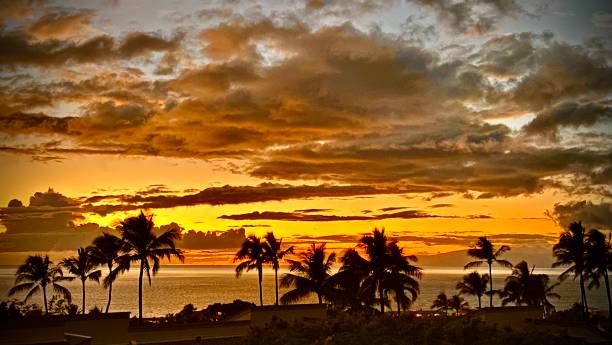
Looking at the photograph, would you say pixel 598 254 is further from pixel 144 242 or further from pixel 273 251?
pixel 144 242

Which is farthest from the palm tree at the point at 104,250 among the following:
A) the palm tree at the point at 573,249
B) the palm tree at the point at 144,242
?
the palm tree at the point at 573,249

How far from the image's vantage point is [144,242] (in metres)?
37.8

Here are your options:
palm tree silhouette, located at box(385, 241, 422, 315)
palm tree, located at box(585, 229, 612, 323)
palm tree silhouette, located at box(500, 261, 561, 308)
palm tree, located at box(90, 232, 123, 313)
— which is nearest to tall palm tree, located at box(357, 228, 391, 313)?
palm tree silhouette, located at box(385, 241, 422, 315)

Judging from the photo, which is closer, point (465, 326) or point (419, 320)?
point (465, 326)

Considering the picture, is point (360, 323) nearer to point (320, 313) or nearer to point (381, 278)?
point (320, 313)

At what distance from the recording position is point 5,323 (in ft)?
66.1

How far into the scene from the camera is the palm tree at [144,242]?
37.3 m

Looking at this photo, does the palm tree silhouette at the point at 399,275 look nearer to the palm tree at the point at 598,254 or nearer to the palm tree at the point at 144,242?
the palm tree at the point at 144,242

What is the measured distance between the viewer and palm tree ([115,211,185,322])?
3731cm

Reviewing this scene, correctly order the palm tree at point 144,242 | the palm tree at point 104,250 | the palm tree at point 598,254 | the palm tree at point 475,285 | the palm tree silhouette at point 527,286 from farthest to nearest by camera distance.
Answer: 1. the palm tree at point 475,285
2. the palm tree silhouette at point 527,286
3. the palm tree at point 598,254
4. the palm tree at point 104,250
5. the palm tree at point 144,242

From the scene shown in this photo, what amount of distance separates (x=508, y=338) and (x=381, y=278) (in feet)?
89.3

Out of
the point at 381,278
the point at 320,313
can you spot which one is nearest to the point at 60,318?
the point at 320,313

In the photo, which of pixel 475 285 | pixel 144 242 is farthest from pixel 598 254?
pixel 144 242

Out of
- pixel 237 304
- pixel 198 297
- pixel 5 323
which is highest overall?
pixel 5 323
